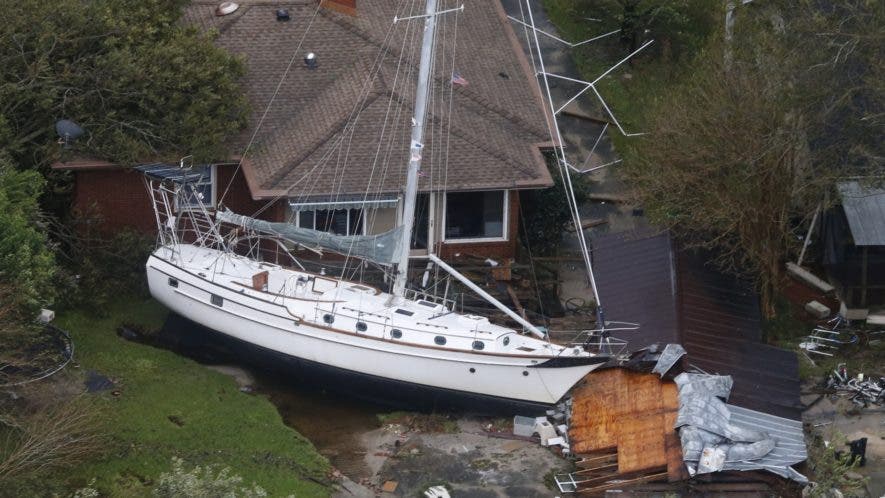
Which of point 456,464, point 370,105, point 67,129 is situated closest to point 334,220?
point 370,105

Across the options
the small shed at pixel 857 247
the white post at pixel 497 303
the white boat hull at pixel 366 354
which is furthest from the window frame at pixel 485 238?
the small shed at pixel 857 247

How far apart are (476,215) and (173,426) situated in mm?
9156

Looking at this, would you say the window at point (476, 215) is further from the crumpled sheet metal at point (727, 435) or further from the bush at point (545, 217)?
the crumpled sheet metal at point (727, 435)

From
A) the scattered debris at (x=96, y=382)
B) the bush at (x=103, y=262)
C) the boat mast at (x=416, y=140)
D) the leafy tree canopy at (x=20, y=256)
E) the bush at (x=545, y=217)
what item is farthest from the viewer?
the bush at (x=545, y=217)

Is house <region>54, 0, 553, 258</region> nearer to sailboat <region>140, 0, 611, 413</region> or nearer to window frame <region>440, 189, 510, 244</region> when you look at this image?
window frame <region>440, 189, 510, 244</region>

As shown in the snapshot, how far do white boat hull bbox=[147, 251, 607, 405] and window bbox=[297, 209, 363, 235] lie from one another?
308 cm

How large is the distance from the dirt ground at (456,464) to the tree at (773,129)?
653cm

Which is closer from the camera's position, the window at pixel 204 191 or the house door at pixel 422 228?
the window at pixel 204 191

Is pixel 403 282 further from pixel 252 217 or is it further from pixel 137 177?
pixel 137 177

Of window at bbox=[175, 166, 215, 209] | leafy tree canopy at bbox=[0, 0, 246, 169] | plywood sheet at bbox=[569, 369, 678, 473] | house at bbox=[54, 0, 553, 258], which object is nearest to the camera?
plywood sheet at bbox=[569, 369, 678, 473]

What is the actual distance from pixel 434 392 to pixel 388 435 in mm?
1380

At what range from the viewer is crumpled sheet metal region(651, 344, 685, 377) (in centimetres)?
2644

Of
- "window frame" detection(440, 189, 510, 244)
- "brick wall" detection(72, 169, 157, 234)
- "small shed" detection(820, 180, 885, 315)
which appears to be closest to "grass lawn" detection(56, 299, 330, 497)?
"brick wall" detection(72, 169, 157, 234)

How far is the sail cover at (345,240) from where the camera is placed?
27766 mm
